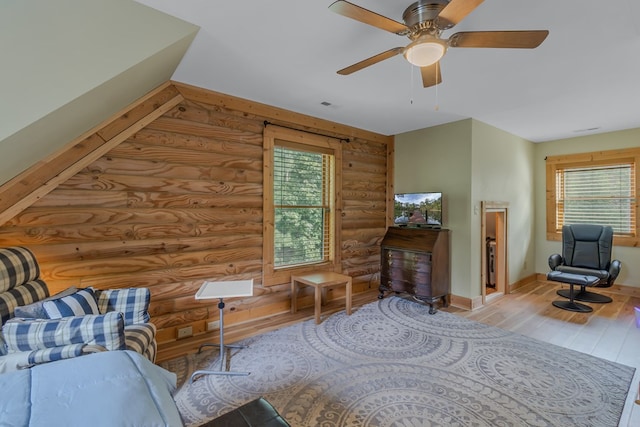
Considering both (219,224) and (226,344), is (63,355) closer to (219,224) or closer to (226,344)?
(226,344)

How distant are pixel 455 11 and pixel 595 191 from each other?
17.5 ft

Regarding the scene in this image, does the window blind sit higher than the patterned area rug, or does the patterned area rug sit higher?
the window blind

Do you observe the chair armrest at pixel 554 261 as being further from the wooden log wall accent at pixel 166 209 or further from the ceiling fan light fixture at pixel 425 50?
the ceiling fan light fixture at pixel 425 50

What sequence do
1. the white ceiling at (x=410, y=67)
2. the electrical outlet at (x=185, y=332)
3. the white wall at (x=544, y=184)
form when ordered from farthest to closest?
the white wall at (x=544, y=184) → the electrical outlet at (x=185, y=332) → the white ceiling at (x=410, y=67)

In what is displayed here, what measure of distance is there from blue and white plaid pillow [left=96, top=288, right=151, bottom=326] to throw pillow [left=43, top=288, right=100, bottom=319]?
0.13 metres

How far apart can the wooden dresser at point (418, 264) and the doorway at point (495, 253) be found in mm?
614

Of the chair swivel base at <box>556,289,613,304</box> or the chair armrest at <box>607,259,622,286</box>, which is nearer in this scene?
the chair armrest at <box>607,259,622,286</box>

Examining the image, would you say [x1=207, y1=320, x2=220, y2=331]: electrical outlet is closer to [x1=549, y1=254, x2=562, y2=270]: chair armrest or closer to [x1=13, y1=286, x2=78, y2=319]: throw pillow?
[x1=13, y1=286, x2=78, y2=319]: throw pillow

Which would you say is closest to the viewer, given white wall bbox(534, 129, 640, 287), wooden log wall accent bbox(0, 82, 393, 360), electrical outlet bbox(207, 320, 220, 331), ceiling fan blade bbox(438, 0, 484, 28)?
ceiling fan blade bbox(438, 0, 484, 28)

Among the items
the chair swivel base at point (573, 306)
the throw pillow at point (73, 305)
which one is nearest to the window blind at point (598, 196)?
the chair swivel base at point (573, 306)

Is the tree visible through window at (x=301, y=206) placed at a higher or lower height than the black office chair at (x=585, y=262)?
higher

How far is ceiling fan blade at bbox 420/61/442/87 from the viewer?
2.17 meters

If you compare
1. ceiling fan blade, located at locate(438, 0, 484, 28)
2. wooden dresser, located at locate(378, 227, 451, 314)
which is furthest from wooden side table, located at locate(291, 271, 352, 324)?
ceiling fan blade, located at locate(438, 0, 484, 28)

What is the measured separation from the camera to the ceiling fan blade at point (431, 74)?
85.4 inches
